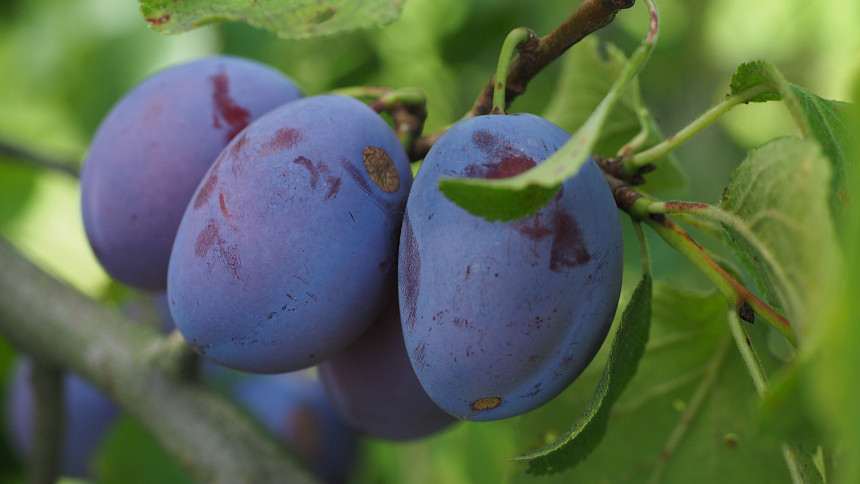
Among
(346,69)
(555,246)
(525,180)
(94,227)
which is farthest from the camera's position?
(346,69)

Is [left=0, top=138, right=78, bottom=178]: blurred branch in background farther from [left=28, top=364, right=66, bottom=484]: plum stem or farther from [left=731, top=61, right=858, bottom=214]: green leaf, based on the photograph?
[left=731, top=61, right=858, bottom=214]: green leaf

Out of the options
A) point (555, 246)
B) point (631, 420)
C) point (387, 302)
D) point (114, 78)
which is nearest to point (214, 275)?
point (387, 302)

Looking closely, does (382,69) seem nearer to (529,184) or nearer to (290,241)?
(290,241)

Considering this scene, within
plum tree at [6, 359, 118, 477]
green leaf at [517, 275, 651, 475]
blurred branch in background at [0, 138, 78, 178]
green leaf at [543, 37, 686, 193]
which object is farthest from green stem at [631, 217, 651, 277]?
plum tree at [6, 359, 118, 477]

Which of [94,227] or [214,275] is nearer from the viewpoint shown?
[214,275]

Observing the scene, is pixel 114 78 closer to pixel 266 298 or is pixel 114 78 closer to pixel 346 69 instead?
pixel 346 69

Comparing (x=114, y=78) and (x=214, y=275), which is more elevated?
(x=214, y=275)

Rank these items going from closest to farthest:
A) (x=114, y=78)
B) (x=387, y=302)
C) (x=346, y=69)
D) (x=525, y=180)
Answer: (x=525, y=180) < (x=387, y=302) < (x=114, y=78) < (x=346, y=69)

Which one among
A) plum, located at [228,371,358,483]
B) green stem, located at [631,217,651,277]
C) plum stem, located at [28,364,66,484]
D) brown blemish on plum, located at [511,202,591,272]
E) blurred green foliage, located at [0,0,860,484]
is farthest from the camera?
blurred green foliage, located at [0,0,860,484]
